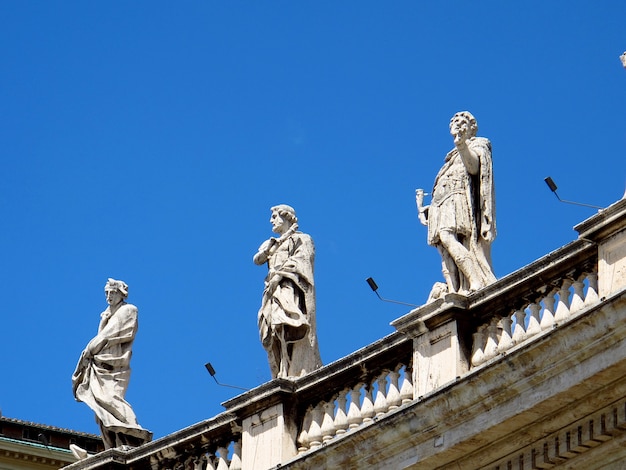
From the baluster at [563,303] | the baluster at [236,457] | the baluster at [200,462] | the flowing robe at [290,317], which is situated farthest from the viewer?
the baluster at [200,462]

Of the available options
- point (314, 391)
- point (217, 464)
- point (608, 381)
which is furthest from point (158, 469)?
point (608, 381)

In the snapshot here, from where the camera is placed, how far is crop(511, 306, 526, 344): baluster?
21.4m

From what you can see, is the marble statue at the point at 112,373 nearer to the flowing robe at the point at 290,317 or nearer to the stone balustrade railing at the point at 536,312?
the flowing robe at the point at 290,317

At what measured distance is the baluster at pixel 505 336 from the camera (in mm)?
21547

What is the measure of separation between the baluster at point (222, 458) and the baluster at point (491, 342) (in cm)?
423

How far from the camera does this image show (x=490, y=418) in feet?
68.8

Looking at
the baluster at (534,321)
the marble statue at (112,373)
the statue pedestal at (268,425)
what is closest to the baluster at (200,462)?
the statue pedestal at (268,425)

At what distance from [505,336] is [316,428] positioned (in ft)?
9.63

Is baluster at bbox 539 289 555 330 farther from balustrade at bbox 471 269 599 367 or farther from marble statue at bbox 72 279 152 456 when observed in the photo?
marble statue at bbox 72 279 152 456

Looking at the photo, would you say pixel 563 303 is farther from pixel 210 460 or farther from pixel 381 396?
pixel 210 460

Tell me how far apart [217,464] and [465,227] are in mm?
4330

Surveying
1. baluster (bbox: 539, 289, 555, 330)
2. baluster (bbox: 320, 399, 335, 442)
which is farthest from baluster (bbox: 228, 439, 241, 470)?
baluster (bbox: 539, 289, 555, 330)

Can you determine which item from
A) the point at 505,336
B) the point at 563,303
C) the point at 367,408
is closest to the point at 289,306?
the point at 367,408

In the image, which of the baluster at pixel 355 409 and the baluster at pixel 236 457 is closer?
the baluster at pixel 355 409
